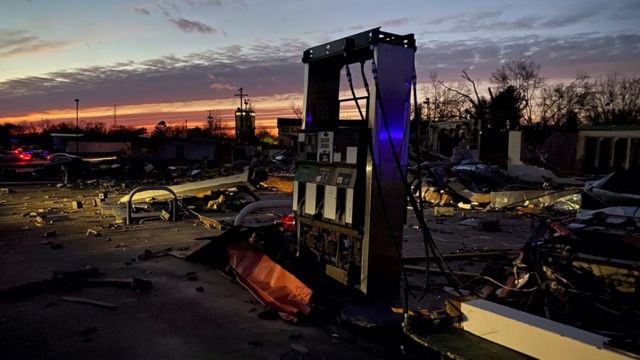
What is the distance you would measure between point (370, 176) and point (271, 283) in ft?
6.10

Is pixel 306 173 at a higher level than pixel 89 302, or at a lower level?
higher

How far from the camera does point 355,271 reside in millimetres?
5953

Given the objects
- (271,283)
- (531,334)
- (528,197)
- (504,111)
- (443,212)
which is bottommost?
(443,212)

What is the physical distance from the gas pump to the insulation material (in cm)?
55

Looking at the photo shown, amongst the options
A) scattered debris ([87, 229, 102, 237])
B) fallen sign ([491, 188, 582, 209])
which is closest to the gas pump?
scattered debris ([87, 229, 102, 237])

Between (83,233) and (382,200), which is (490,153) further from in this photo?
(382,200)

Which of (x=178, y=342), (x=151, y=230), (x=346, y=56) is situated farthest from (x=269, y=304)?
(x=151, y=230)

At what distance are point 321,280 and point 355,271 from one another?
544 millimetres

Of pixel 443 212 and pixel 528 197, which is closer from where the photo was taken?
pixel 443 212

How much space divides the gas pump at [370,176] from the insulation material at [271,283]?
0.55 metres

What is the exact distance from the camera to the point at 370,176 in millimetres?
5664

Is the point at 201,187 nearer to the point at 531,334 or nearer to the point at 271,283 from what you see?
the point at 271,283

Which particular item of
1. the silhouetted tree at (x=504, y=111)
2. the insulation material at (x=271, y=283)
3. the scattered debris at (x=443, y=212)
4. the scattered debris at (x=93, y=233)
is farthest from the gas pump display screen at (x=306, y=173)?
the silhouetted tree at (x=504, y=111)

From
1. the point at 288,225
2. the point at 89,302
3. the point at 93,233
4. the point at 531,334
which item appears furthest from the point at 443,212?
the point at 531,334
